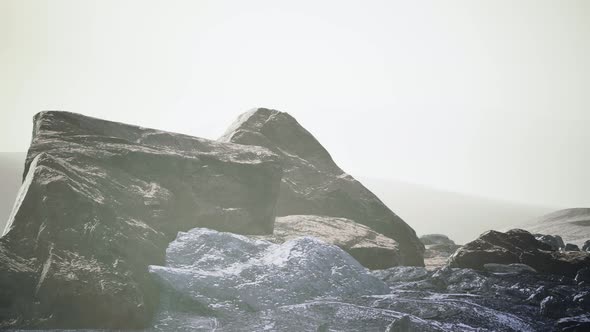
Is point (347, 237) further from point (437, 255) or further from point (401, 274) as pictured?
point (437, 255)

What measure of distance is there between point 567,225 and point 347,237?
66.4 ft

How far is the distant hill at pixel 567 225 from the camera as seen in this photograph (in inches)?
894

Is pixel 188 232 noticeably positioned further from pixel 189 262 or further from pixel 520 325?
pixel 520 325

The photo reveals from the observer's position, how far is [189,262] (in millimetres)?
7910

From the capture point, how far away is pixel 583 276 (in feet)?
32.9

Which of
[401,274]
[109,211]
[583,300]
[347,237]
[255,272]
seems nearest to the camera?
[109,211]

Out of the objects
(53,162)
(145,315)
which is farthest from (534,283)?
(53,162)

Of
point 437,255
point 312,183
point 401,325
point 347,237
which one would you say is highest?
point 312,183

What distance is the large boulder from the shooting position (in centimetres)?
620

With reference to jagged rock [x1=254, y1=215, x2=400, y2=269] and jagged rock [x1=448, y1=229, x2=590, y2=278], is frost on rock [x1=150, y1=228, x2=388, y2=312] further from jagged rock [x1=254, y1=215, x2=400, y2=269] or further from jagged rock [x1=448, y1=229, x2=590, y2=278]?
jagged rock [x1=448, y1=229, x2=590, y2=278]


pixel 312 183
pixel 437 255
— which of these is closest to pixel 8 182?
pixel 312 183

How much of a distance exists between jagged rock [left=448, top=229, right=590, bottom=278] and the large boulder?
5026mm

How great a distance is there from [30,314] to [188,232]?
3303 mm

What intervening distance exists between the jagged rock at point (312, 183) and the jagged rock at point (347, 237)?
3.81ft
